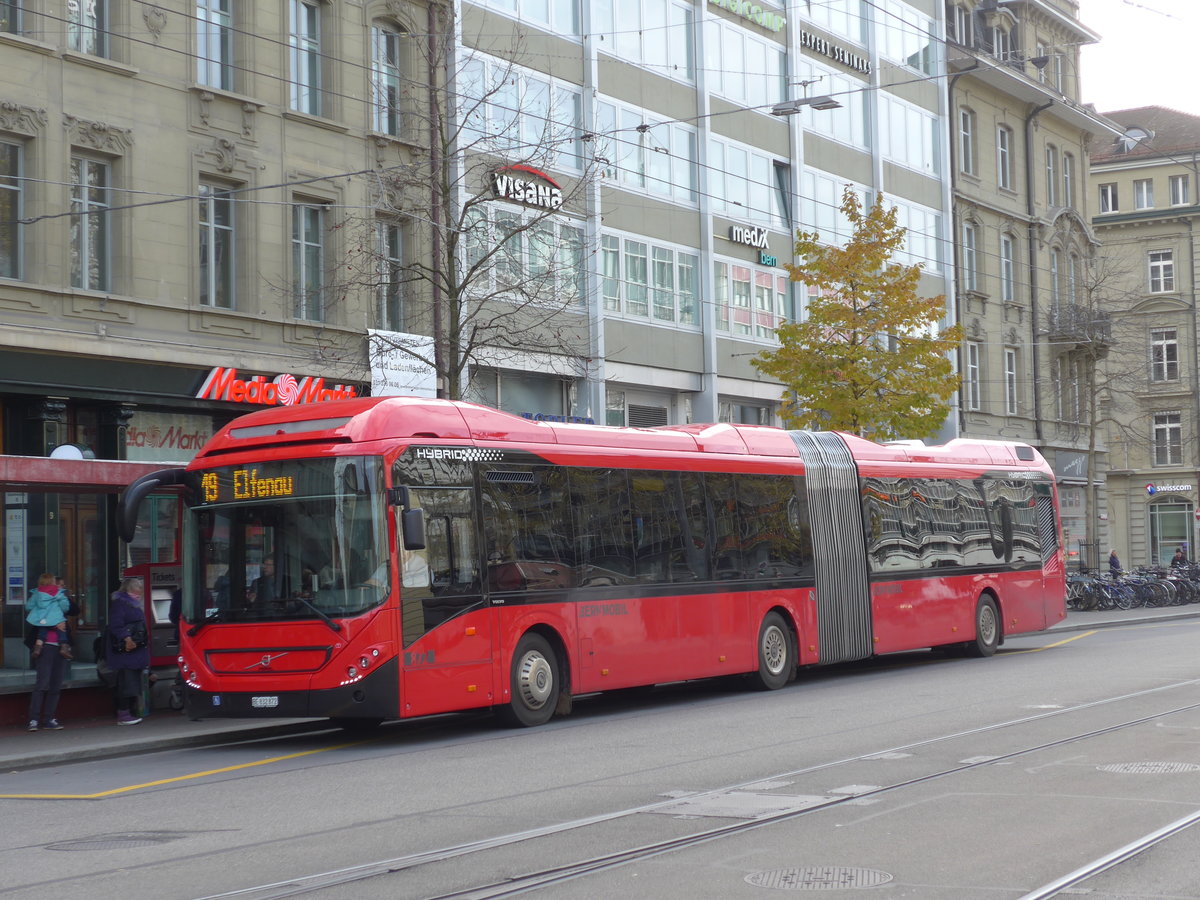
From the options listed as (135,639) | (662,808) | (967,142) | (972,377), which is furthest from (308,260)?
(967,142)

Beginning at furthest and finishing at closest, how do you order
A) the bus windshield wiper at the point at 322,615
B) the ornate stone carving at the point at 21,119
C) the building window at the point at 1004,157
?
the building window at the point at 1004,157
the ornate stone carving at the point at 21,119
the bus windshield wiper at the point at 322,615

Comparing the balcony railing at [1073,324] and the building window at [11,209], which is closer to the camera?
the building window at [11,209]

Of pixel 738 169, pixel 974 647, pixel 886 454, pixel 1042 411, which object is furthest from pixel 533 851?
pixel 1042 411

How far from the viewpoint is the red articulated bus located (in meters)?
14.6

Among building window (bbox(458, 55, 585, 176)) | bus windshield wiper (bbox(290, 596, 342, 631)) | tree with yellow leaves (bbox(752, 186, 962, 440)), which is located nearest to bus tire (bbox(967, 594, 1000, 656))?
tree with yellow leaves (bbox(752, 186, 962, 440))

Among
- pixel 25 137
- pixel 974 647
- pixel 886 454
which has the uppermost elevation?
pixel 25 137

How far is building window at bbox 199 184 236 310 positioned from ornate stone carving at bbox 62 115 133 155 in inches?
61.1

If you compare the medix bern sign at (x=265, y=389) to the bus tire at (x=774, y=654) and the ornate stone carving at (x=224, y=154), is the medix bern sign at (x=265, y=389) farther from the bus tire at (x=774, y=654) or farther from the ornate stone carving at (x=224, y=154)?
the bus tire at (x=774, y=654)

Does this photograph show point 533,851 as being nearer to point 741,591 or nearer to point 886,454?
point 741,591

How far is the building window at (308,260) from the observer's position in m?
25.8

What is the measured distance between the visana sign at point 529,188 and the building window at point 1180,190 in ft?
171

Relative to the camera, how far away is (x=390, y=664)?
1445 cm

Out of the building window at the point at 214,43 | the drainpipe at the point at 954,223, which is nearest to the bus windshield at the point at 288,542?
the building window at the point at 214,43

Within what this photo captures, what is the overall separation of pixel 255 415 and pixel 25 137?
8454mm
